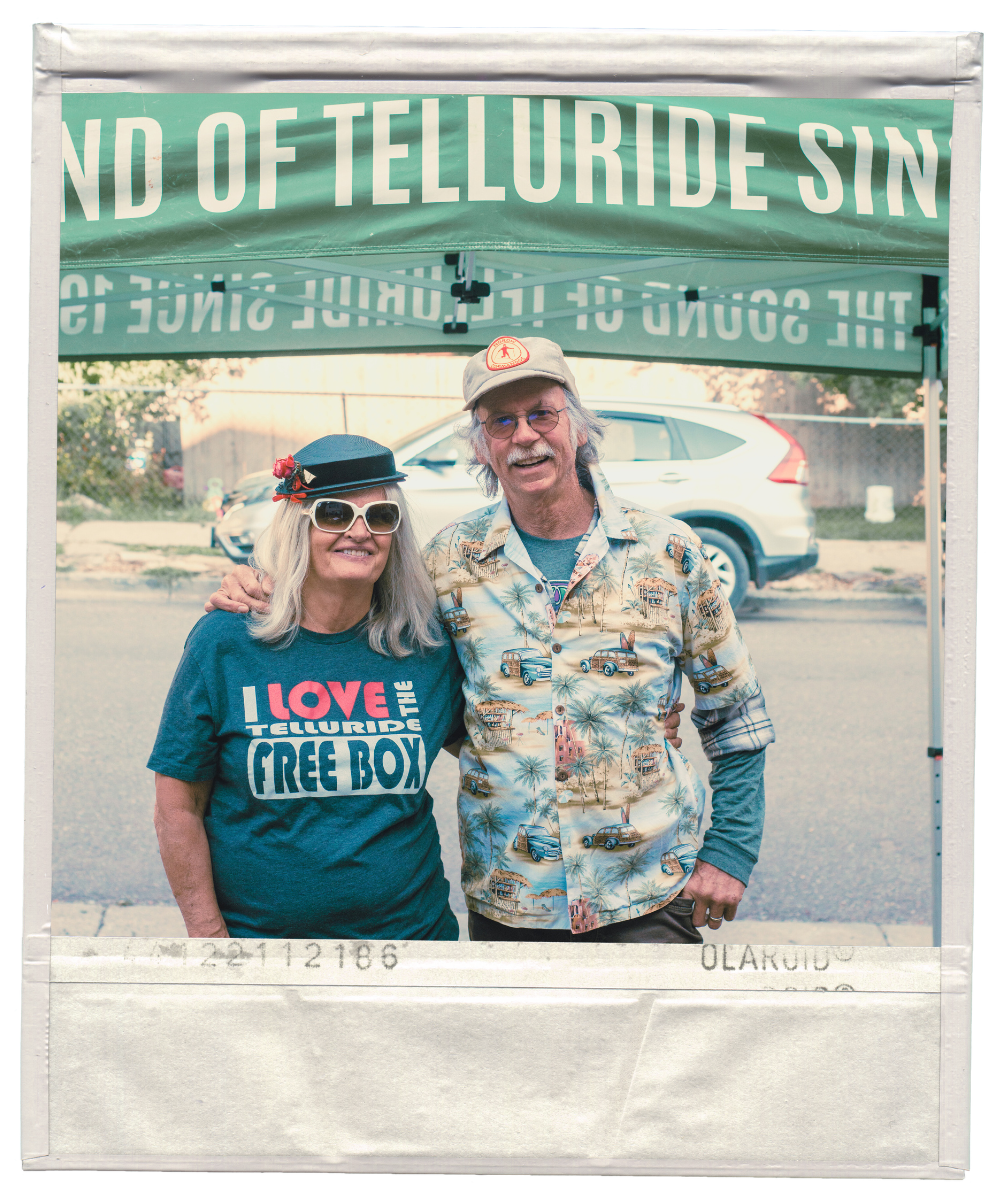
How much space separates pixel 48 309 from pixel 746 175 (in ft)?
6.53

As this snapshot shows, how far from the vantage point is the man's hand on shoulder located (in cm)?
253

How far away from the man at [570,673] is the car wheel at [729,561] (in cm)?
140

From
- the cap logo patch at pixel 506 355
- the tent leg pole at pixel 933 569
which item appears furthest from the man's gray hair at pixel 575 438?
the tent leg pole at pixel 933 569

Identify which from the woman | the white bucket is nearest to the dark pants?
the woman

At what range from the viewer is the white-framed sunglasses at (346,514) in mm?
2545

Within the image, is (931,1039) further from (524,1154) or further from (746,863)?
(524,1154)

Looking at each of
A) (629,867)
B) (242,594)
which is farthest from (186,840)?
(629,867)

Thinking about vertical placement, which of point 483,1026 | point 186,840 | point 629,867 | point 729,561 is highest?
point 729,561

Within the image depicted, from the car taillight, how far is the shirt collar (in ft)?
5.37

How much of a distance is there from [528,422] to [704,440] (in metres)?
1.54

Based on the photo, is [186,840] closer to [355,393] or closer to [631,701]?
[631,701]

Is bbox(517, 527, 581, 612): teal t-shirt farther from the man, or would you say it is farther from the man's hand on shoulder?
the man's hand on shoulder

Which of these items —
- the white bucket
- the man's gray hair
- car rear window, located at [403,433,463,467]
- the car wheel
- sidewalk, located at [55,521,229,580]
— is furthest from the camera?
sidewalk, located at [55,521,229,580]

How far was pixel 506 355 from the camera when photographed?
2.65m
